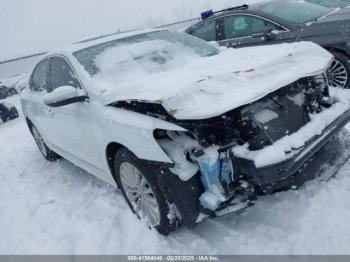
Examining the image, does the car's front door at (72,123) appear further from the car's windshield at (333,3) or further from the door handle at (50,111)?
the car's windshield at (333,3)

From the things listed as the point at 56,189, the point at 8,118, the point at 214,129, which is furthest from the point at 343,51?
the point at 8,118

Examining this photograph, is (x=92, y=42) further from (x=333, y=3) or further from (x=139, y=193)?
(x=333, y=3)

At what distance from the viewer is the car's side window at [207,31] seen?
6820mm

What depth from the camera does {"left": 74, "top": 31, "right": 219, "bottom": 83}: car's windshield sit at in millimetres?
3674

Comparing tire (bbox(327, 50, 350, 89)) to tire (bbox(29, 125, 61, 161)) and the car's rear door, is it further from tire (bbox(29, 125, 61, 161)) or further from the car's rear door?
tire (bbox(29, 125, 61, 161))

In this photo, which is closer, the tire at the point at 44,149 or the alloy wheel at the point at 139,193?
the alloy wheel at the point at 139,193

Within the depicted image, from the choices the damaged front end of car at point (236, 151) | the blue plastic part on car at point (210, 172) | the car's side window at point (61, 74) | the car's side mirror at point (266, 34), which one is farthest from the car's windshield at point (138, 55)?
the car's side mirror at point (266, 34)

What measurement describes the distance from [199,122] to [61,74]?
2.22 metres

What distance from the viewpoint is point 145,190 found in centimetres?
317

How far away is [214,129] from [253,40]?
151 inches

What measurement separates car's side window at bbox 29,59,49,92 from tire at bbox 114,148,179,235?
6.65 ft

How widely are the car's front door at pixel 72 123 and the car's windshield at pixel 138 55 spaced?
0.85 ft

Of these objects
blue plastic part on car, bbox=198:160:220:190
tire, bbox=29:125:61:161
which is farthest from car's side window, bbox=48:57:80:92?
blue plastic part on car, bbox=198:160:220:190

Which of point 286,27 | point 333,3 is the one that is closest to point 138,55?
point 286,27
